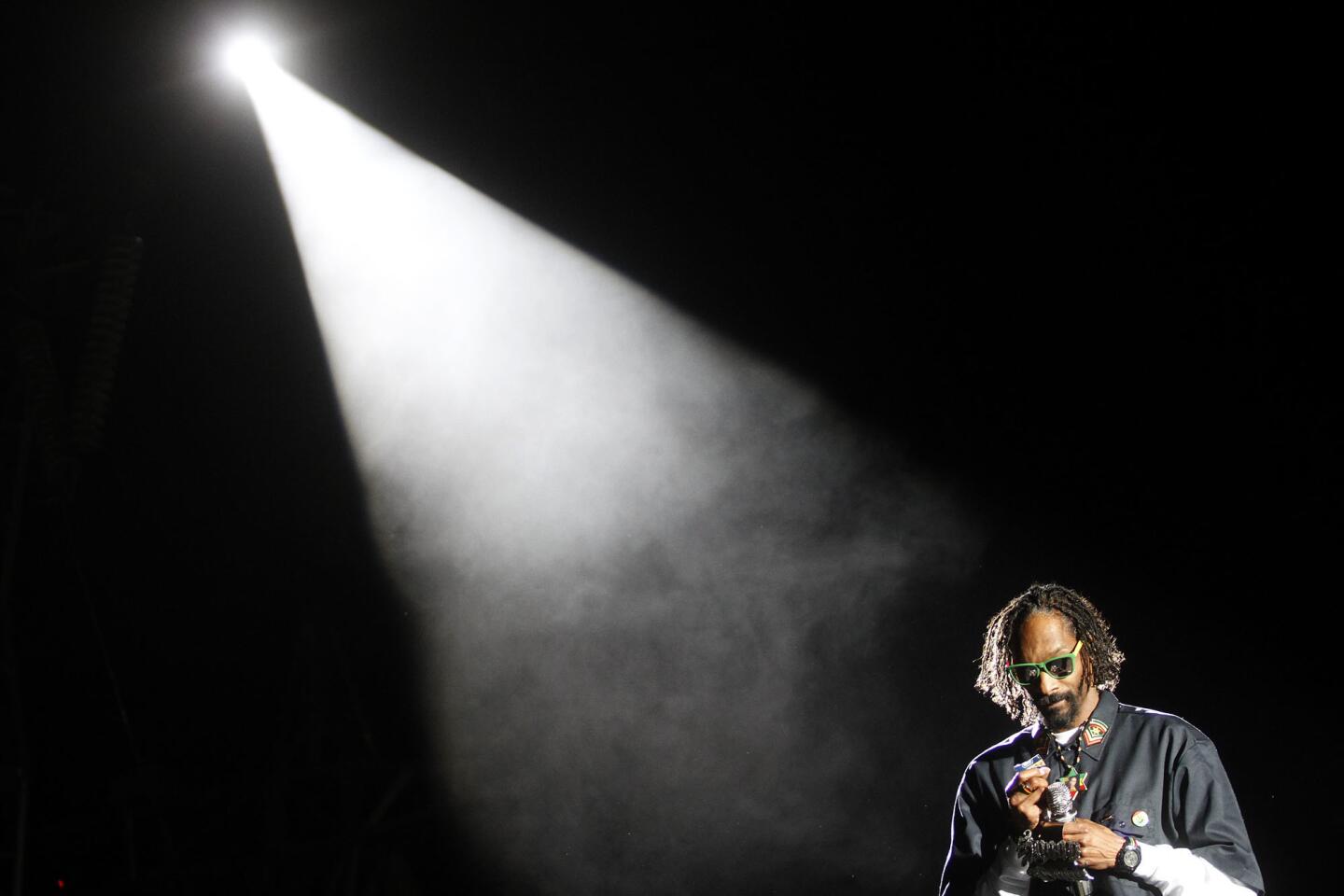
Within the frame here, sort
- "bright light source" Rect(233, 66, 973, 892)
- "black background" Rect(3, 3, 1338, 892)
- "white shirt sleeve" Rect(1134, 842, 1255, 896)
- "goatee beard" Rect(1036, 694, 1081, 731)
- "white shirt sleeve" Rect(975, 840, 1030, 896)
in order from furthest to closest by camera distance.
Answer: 1. "bright light source" Rect(233, 66, 973, 892)
2. "black background" Rect(3, 3, 1338, 892)
3. "goatee beard" Rect(1036, 694, 1081, 731)
4. "white shirt sleeve" Rect(975, 840, 1030, 896)
5. "white shirt sleeve" Rect(1134, 842, 1255, 896)

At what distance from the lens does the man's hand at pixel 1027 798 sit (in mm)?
2125

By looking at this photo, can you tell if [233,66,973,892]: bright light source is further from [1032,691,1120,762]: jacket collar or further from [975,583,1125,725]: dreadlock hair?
[1032,691,1120,762]: jacket collar

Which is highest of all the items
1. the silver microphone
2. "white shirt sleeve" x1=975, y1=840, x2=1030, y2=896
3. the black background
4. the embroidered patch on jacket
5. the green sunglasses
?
the black background

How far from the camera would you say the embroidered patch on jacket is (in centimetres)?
227

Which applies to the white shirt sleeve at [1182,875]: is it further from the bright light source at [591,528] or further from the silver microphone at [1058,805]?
the bright light source at [591,528]

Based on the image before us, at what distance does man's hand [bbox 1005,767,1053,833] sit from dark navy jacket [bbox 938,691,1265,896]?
0.49 ft

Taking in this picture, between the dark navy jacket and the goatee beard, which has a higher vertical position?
the goatee beard

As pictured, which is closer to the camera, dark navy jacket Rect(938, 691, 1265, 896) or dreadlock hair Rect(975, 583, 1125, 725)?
dark navy jacket Rect(938, 691, 1265, 896)

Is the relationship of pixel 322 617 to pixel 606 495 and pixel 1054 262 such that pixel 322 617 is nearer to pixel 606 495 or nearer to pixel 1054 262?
pixel 606 495

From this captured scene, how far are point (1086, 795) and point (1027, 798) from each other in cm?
18

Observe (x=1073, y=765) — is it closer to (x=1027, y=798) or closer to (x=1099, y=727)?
(x=1099, y=727)

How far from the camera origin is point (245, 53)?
4.18 metres

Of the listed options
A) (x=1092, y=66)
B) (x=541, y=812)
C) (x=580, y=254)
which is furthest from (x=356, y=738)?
(x=1092, y=66)

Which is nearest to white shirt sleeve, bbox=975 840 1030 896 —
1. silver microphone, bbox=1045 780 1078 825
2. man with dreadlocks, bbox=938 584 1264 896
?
man with dreadlocks, bbox=938 584 1264 896
